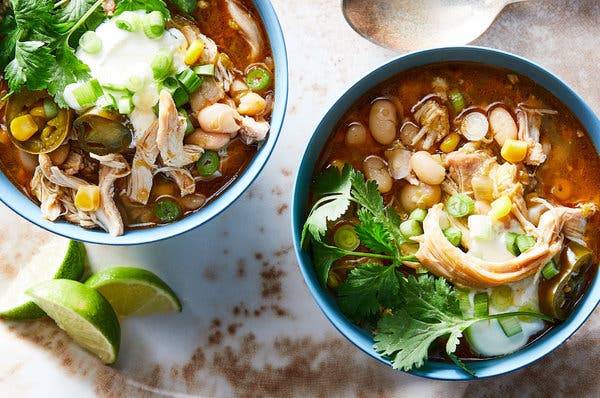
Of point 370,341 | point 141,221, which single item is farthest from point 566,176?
point 141,221

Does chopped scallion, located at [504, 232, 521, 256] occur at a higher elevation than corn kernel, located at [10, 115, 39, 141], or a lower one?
higher

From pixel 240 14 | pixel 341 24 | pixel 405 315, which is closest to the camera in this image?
pixel 405 315

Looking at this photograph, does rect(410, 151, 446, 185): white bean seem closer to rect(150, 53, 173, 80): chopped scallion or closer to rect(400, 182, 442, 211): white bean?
rect(400, 182, 442, 211): white bean

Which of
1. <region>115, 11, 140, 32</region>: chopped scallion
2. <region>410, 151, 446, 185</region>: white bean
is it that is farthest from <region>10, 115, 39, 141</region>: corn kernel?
<region>410, 151, 446, 185</region>: white bean

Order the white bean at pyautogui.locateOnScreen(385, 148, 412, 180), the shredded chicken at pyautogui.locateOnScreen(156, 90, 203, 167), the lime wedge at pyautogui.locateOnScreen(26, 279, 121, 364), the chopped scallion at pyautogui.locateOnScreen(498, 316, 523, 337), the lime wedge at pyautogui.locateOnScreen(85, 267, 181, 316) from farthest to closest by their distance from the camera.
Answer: the lime wedge at pyautogui.locateOnScreen(85, 267, 181, 316), the lime wedge at pyautogui.locateOnScreen(26, 279, 121, 364), the white bean at pyautogui.locateOnScreen(385, 148, 412, 180), the chopped scallion at pyautogui.locateOnScreen(498, 316, 523, 337), the shredded chicken at pyautogui.locateOnScreen(156, 90, 203, 167)

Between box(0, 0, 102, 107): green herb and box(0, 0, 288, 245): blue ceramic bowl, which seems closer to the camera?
box(0, 0, 102, 107): green herb

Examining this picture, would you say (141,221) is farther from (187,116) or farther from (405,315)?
(405,315)
